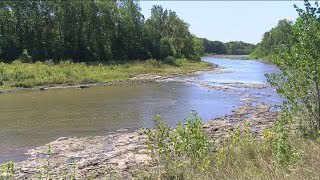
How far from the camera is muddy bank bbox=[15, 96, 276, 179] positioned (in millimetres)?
11094

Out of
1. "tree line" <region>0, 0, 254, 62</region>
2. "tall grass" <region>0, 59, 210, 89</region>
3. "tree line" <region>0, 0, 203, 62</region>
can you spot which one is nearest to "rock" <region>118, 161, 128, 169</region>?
"tall grass" <region>0, 59, 210, 89</region>

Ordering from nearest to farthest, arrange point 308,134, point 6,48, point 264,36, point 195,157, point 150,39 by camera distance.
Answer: point 195,157
point 308,134
point 6,48
point 150,39
point 264,36

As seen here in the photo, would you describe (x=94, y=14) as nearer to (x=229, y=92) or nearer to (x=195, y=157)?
(x=229, y=92)

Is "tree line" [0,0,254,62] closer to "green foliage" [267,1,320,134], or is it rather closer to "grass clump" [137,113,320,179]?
"green foliage" [267,1,320,134]

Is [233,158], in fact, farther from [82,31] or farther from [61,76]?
[82,31]

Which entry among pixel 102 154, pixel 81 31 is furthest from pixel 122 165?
pixel 81 31

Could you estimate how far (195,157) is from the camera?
7781mm

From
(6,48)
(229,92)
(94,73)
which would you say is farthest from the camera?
(6,48)

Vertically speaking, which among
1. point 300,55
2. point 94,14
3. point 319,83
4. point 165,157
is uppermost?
point 94,14

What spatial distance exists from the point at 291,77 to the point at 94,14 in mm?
62063

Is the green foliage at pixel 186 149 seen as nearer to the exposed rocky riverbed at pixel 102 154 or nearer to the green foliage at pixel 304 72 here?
the exposed rocky riverbed at pixel 102 154

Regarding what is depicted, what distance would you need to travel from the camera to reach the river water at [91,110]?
1795 cm

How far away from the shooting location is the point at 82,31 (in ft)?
225

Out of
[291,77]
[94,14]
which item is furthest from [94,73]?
[291,77]
